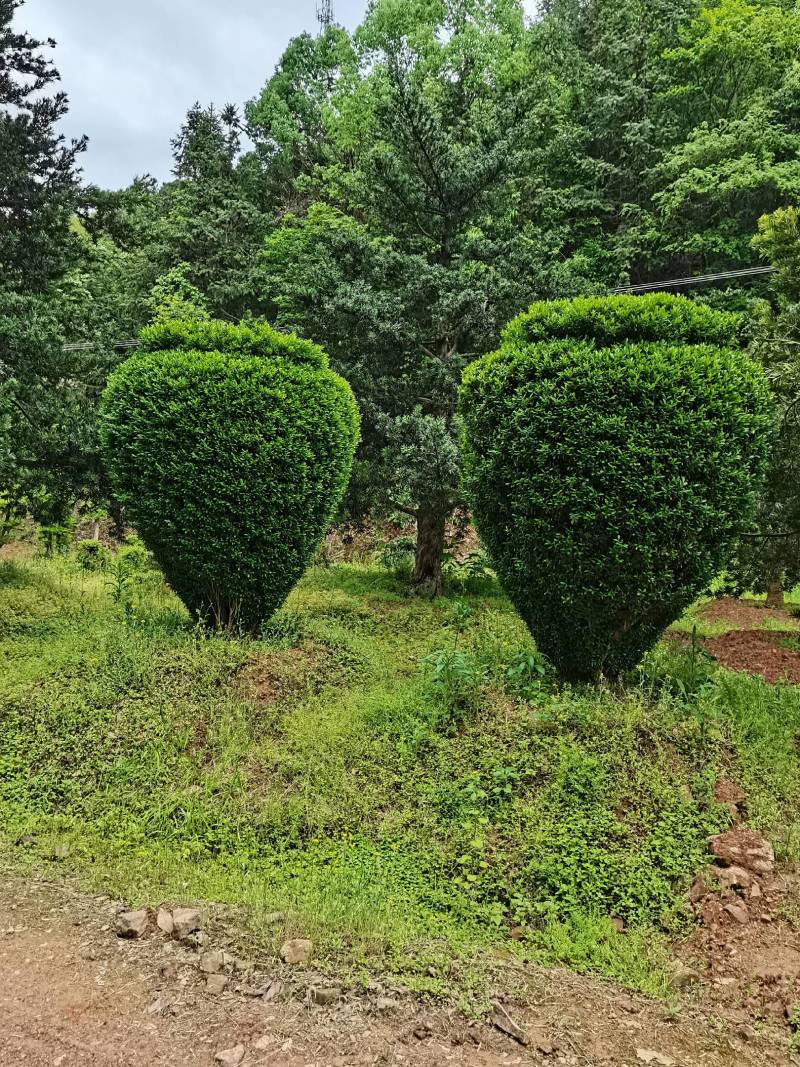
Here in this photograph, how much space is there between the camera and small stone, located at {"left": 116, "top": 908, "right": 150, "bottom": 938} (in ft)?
9.05

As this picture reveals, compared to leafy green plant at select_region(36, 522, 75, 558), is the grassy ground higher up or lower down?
lower down

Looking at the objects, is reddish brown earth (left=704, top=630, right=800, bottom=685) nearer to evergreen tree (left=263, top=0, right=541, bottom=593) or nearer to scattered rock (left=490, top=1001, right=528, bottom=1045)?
evergreen tree (left=263, top=0, right=541, bottom=593)

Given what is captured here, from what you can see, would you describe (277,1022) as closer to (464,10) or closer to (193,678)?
(193,678)

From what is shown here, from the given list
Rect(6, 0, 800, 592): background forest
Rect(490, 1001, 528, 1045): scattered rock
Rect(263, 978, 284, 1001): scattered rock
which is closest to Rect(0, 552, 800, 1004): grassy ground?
Rect(490, 1001, 528, 1045): scattered rock

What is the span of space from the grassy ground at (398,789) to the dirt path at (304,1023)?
0.56 ft

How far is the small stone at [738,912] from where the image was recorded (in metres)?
2.92

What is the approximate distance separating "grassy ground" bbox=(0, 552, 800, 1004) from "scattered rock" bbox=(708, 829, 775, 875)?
0.36ft

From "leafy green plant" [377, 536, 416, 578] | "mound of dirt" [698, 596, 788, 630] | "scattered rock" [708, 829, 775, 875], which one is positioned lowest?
"scattered rock" [708, 829, 775, 875]

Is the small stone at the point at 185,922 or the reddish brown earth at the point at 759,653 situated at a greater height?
the reddish brown earth at the point at 759,653

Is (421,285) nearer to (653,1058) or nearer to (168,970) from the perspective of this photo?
(168,970)

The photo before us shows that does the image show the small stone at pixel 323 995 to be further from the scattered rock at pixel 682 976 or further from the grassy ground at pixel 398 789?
the scattered rock at pixel 682 976

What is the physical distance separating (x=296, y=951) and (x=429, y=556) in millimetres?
7024

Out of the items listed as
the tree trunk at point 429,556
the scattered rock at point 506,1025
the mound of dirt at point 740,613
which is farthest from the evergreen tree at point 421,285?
the scattered rock at point 506,1025

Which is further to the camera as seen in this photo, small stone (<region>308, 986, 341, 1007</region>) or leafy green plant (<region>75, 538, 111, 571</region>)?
leafy green plant (<region>75, 538, 111, 571</region>)
